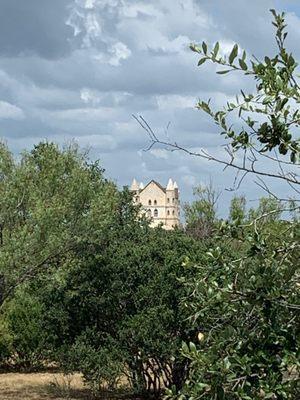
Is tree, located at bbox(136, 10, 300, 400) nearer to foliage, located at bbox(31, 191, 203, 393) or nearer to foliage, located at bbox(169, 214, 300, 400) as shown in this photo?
foliage, located at bbox(169, 214, 300, 400)

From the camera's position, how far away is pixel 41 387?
14.9 m

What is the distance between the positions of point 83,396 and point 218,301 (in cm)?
1126

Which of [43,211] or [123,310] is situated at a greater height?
[43,211]

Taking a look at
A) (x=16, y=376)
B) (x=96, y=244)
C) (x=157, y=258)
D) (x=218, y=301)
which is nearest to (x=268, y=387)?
(x=218, y=301)

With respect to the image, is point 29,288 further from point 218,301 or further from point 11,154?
point 218,301

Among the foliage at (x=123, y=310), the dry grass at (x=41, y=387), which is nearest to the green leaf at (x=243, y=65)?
the foliage at (x=123, y=310)

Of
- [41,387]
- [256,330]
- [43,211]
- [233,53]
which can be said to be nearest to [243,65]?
[233,53]

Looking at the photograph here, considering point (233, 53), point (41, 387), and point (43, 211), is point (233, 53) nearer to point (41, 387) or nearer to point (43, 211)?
point (43, 211)

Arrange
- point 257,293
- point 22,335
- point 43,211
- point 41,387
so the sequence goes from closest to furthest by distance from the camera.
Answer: point 257,293
point 43,211
point 41,387
point 22,335

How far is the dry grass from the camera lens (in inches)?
543

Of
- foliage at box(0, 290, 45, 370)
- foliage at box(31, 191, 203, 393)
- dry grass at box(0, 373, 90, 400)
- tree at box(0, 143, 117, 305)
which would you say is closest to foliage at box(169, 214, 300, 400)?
foliage at box(31, 191, 203, 393)

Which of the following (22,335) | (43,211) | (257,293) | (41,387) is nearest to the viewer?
(257,293)

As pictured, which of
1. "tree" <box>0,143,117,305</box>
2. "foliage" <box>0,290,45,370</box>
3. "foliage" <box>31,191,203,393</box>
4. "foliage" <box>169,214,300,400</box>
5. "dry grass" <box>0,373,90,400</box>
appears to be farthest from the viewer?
"foliage" <box>0,290,45,370</box>

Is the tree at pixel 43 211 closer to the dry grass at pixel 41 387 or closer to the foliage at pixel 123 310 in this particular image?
the foliage at pixel 123 310
